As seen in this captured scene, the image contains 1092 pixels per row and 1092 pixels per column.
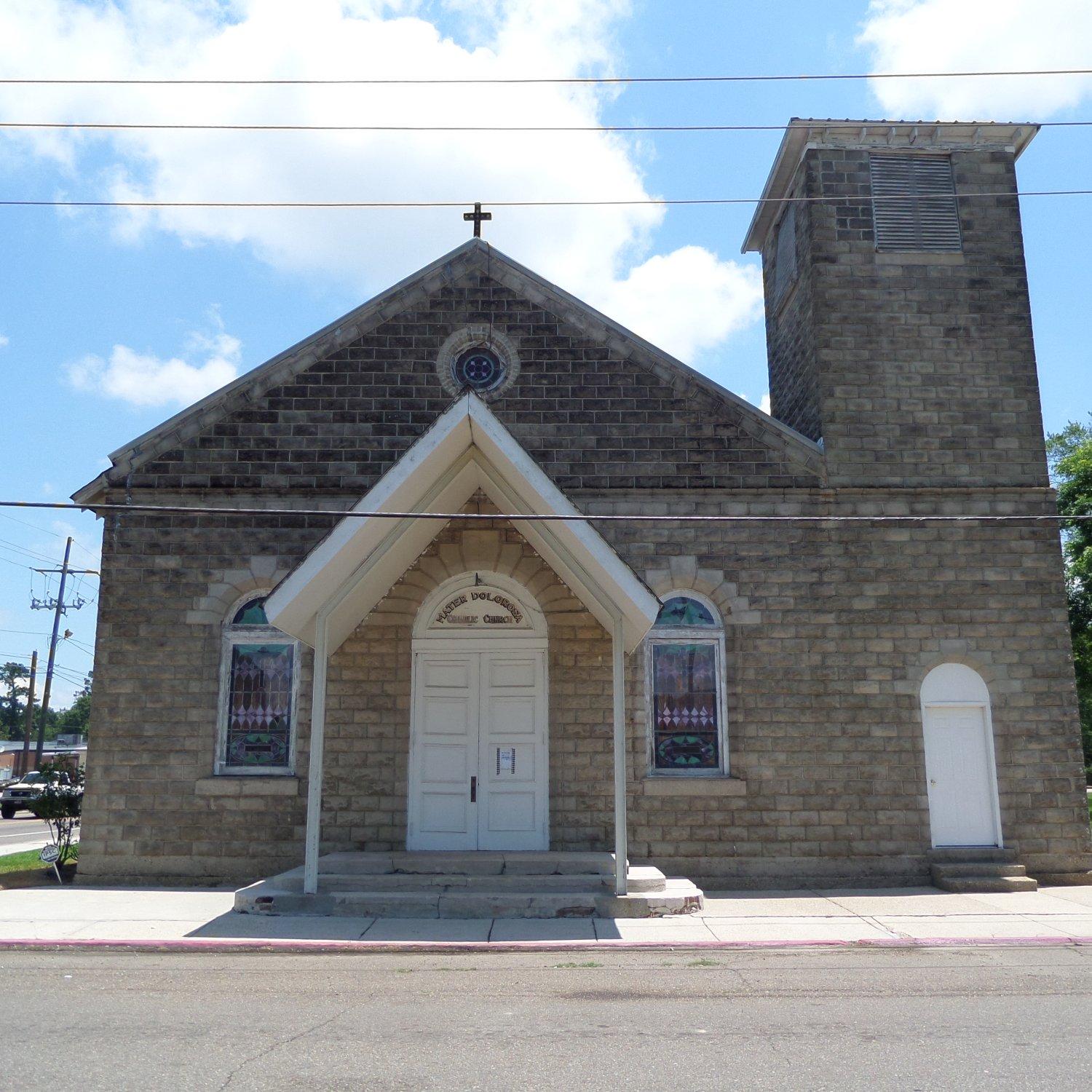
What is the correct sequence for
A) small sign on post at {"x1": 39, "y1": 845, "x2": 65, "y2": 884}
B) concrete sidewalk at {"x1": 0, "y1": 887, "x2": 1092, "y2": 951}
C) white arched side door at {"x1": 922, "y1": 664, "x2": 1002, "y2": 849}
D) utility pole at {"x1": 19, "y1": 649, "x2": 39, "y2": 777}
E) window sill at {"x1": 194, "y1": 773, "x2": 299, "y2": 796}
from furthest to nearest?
utility pole at {"x1": 19, "y1": 649, "x2": 39, "y2": 777}
small sign on post at {"x1": 39, "y1": 845, "x2": 65, "y2": 884}
white arched side door at {"x1": 922, "y1": 664, "x2": 1002, "y2": 849}
window sill at {"x1": 194, "y1": 773, "x2": 299, "y2": 796}
concrete sidewalk at {"x1": 0, "y1": 887, "x2": 1092, "y2": 951}

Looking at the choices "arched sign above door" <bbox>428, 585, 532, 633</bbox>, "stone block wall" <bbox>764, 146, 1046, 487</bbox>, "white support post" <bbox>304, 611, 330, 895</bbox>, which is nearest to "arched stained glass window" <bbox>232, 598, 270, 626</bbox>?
"arched sign above door" <bbox>428, 585, 532, 633</bbox>

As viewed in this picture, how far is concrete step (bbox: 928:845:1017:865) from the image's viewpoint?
500 inches

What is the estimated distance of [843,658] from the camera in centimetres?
1323

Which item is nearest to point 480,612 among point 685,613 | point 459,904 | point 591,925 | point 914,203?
point 685,613

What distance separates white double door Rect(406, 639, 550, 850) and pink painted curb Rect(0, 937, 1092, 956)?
132 inches

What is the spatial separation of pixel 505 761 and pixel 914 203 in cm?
999

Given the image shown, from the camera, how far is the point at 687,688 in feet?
43.6

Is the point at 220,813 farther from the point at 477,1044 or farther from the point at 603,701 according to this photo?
the point at 477,1044

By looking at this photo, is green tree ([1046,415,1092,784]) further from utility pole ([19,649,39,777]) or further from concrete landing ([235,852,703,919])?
utility pole ([19,649,39,777])

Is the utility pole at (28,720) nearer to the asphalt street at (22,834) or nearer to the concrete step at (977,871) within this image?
the asphalt street at (22,834)

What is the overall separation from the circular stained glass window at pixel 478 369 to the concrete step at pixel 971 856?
840 cm

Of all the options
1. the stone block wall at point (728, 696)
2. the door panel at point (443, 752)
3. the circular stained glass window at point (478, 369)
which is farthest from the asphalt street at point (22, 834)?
the circular stained glass window at point (478, 369)

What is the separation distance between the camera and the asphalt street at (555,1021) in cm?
534

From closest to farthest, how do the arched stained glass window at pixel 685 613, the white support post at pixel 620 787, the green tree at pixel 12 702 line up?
the white support post at pixel 620 787, the arched stained glass window at pixel 685 613, the green tree at pixel 12 702
